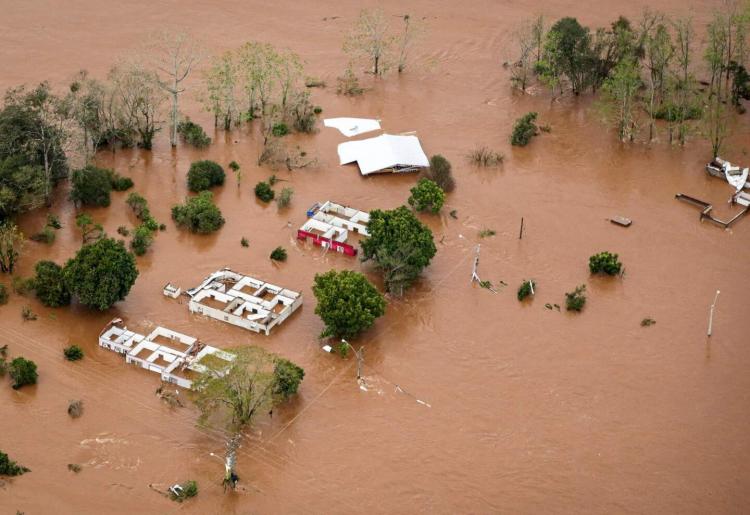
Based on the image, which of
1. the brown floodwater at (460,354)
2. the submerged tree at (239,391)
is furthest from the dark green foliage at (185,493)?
the submerged tree at (239,391)

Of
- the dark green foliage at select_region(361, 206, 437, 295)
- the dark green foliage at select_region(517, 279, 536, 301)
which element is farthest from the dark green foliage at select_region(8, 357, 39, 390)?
the dark green foliage at select_region(517, 279, 536, 301)

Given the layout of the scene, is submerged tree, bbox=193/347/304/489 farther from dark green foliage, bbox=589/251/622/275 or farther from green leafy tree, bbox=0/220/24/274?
dark green foliage, bbox=589/251/622/275

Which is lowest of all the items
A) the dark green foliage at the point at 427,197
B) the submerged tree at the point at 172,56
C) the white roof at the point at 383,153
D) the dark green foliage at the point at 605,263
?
the dark green foliage at the point at 605,263

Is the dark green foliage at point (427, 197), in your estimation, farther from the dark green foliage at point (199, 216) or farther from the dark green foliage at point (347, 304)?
the dark green foliage at point (199, 216)

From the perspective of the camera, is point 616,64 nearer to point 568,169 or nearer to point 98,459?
point 568,169

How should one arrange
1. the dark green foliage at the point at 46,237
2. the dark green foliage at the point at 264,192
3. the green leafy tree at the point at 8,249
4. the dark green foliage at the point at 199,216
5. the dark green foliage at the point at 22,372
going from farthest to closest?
the dark green foliage at the point at 264,192, the dark green foliage at the point at 199,216, the dark green foliage at the point at 46,237, the green leafy tree at the point at 8,249, the dark green foliage at the point at 22,372
